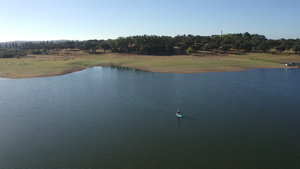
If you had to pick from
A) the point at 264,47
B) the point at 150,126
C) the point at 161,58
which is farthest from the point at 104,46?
the point at 150,126

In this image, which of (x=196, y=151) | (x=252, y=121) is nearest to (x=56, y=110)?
(x=196, y=151)

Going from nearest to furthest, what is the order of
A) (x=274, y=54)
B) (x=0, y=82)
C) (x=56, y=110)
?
(x=56, y=110) < (x=0, y=82) < (x=274, y=54)

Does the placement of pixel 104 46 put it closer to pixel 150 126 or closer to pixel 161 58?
pixel 161 58

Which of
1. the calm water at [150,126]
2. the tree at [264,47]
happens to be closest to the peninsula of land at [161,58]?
the tree at [264,47]

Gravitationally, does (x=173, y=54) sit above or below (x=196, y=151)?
above

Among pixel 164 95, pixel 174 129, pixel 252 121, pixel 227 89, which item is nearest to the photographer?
pixel 174 129

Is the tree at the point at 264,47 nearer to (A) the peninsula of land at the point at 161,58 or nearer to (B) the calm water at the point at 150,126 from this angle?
(A) the peninsula of land at the point at 161,58

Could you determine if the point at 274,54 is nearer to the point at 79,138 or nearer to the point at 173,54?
the point at 173,54

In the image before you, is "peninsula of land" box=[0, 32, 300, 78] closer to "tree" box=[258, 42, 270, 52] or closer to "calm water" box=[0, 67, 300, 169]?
"tree" box=[258, 42, 270, 52]
